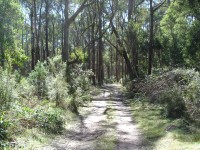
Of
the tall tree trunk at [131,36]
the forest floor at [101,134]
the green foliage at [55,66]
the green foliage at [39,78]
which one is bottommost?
the forest floor at [101,134]

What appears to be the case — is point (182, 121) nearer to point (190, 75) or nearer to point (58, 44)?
point (190, 75)

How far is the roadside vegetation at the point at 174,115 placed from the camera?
10469 mm

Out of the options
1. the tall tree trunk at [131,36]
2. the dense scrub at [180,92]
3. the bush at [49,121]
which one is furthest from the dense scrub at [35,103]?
the tall tree trunk at [131,36]

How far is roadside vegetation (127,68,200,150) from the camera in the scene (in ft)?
34.3

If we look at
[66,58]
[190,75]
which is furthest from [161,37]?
[190,75]

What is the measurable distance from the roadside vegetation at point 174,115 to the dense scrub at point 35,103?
3.42 m

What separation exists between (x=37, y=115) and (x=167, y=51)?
90.5 feet

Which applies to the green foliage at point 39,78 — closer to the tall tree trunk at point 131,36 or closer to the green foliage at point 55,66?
the green foliage at point 55,66

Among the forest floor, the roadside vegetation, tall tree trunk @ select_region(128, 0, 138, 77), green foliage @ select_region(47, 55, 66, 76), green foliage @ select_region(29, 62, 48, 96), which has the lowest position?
the forest floor

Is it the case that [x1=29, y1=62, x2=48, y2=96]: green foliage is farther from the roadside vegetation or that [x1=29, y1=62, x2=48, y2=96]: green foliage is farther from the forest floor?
the roadside vegetation

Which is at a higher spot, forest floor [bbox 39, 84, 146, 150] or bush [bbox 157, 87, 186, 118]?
bush [bbox 157, 87, 186, 118]

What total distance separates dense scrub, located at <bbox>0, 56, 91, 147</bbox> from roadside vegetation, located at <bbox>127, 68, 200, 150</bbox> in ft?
11.2

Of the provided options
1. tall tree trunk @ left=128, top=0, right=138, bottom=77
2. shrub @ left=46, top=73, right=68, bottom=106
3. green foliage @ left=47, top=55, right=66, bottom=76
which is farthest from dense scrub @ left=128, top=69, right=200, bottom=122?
tall tree trunk @ left=128, top=0, right=138, bottom=77

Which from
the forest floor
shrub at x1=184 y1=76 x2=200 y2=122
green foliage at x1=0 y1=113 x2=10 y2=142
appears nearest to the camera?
green foliage at x1=0 y1=113 x2=10 y2=142
